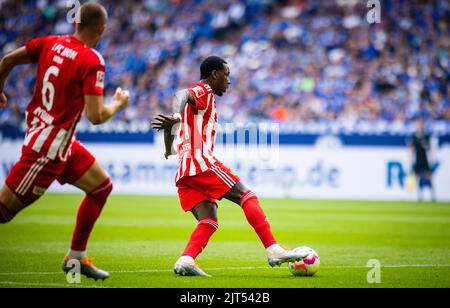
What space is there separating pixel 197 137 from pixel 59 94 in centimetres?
196

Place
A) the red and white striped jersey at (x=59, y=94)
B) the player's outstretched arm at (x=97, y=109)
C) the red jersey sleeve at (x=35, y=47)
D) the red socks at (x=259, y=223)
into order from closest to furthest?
the player's outstretched arm at (x=97, y=109)
the red and white striped jersey at (x=59, y=94)
the red jersey sleeve at (x=35, y=47)
the red socks at (x=259, y=223)

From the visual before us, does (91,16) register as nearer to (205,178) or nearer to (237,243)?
(205,178)

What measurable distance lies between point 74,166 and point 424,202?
16.2 metres

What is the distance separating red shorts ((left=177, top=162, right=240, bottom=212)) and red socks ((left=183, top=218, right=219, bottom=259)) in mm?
220

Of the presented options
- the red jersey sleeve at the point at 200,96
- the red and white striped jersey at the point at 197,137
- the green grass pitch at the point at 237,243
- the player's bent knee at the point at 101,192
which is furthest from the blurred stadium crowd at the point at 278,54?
the player's bent knee at the point at 101,192

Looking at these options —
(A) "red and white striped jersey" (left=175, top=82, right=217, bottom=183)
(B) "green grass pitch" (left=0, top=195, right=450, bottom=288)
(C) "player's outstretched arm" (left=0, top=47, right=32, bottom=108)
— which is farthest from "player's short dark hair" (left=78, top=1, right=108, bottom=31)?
(B) "green grass pitch" (left=0, top=195, right=450, bottom=288)

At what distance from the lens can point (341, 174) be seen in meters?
22.0

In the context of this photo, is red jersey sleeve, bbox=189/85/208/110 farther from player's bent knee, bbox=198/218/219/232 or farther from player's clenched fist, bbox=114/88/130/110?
player's clenched fist, bbox=114/88/130/110

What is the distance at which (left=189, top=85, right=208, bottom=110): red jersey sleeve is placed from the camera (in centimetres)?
797

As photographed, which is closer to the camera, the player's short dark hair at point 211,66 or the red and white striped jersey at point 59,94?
the red and white striped jersey at point 59,94

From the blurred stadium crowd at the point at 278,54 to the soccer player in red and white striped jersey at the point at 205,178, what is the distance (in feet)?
52.7

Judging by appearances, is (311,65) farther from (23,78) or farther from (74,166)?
(74,166)

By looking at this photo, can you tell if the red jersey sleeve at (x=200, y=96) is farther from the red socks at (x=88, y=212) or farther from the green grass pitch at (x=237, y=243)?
the green grass pitch at (x=237, y=243)

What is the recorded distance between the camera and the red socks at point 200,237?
804cm
